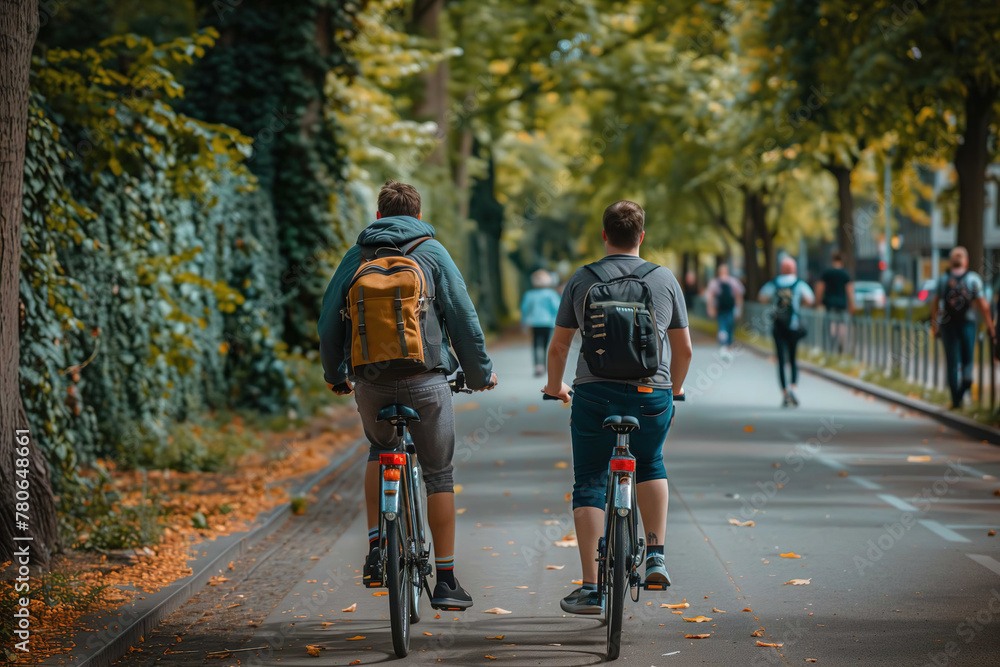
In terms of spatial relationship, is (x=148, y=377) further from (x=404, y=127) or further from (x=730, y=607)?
(x=404, y=127)

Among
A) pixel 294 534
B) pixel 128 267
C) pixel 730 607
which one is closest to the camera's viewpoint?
pixel 730 607

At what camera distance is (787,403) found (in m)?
16.8

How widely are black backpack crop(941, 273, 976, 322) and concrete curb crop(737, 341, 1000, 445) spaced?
1.16 metres

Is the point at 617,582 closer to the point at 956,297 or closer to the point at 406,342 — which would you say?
the point at 406,342

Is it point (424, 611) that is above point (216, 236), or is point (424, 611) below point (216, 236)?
below

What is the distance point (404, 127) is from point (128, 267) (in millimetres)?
12418

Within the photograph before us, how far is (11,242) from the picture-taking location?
650 cm

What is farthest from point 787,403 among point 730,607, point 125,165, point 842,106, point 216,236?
point 730,607

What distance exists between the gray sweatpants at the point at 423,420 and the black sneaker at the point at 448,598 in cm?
44

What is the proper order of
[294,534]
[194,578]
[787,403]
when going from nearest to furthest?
[194,578] → [294,534] → [787,403]

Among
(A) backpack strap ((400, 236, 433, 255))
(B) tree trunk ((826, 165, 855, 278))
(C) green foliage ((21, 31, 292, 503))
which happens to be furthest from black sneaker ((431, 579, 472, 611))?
(B) tree trunk ((826, 165, 855, 278))

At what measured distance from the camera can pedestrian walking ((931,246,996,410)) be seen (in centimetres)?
1482

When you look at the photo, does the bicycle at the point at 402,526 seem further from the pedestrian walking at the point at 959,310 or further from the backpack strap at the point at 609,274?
the pedestrian walking at the point at 959,310

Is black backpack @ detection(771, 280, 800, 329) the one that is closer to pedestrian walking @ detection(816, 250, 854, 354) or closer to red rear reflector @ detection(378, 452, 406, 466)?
pedestrian walking @ detection(816, 250, 854, 354)
